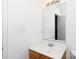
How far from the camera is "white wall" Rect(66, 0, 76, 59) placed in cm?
197

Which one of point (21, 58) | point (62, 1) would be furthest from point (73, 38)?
point (21, 58)

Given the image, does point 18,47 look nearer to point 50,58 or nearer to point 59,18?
point 50,58

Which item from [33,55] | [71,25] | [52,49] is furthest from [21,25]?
[71,25]

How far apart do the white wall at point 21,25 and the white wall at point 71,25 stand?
987 millimetres

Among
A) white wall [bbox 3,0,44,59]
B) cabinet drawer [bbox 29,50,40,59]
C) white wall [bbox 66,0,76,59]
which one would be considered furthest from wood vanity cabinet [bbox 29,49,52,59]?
white wall [bbox 66,0,76,59]

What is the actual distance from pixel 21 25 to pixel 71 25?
122cm

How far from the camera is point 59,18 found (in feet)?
8.16

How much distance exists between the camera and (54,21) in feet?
8.71

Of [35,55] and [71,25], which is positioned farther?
[35,55]

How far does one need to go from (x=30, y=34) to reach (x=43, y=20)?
581mm

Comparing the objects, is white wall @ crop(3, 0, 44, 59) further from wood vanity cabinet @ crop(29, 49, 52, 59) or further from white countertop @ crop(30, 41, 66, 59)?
white countertop @ crop(30, 41, 66, 59)

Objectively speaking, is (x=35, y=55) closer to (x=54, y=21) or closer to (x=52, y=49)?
(x=52, y=49)

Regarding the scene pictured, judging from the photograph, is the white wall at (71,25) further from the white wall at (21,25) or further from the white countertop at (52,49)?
the white wall at (21,25)

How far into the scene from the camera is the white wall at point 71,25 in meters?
1.97
